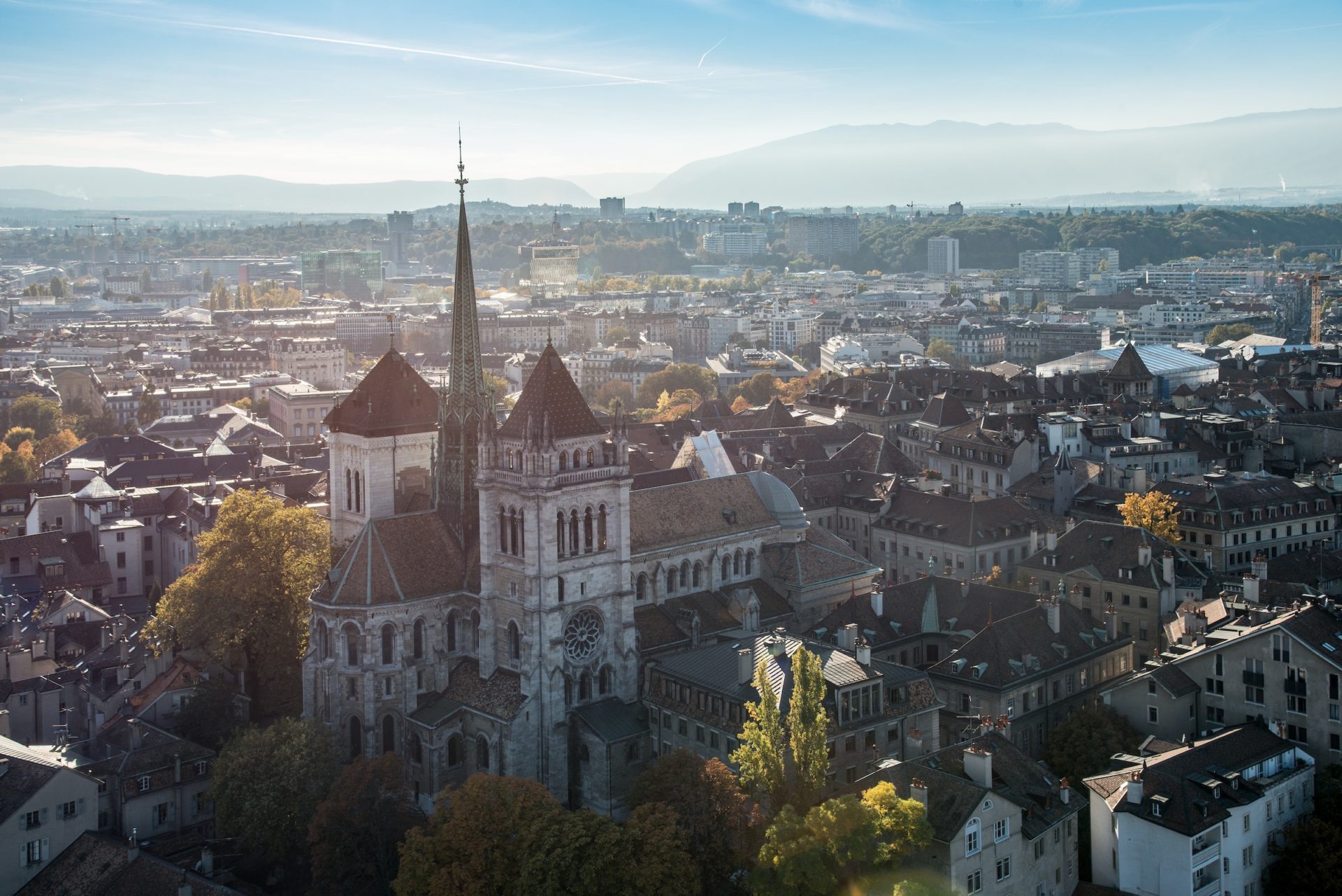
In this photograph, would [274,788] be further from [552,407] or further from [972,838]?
[972,838]

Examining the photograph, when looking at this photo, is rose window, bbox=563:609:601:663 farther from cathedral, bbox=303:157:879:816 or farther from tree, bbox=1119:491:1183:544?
tree, bbox=1119:491:1183:544

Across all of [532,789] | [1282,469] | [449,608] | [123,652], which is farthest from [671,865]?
[1282,469]

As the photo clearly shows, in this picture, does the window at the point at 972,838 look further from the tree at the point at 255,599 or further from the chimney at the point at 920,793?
the tree at the point at 255,599

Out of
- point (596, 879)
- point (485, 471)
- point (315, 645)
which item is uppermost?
point (485, 471)

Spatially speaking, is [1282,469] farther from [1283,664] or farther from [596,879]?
[596,879]

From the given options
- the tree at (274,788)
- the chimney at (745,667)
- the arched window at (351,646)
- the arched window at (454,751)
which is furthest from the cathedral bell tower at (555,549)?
the tree at (274,788)

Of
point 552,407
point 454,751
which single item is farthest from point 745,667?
point 454,751
